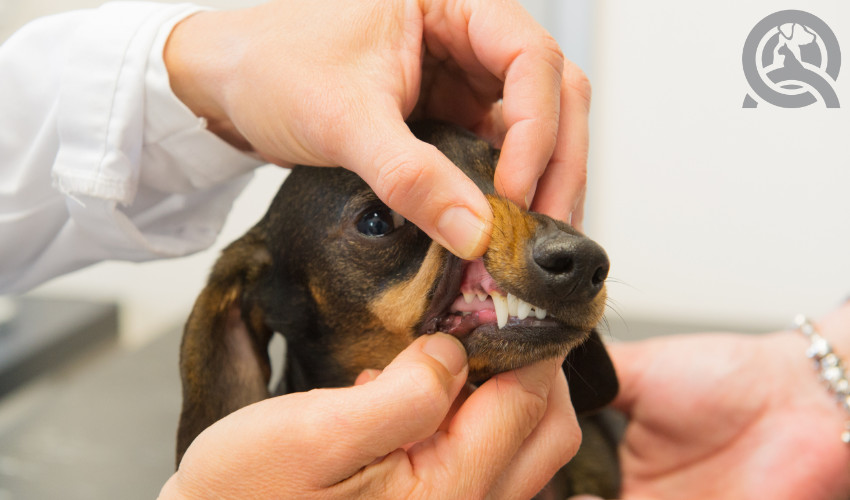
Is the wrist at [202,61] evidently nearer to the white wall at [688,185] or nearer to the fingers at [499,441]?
the fingers at [499,441]

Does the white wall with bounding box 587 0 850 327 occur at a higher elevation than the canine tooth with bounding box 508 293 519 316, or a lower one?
lower

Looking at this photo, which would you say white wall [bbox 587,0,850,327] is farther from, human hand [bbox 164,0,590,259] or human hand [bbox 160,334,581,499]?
human hand [bbox 160,334,581,499]

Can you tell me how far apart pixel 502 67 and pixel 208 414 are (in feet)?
3.25

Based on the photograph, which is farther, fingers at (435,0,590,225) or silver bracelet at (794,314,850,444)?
silver bracelet at (794,314,850,444)

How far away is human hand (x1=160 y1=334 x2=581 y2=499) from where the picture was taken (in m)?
1.15

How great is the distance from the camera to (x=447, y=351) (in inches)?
52.6

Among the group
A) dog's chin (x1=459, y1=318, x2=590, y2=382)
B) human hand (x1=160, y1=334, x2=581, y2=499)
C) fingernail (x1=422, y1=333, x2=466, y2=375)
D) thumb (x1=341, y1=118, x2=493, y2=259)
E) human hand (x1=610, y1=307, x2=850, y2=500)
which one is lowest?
human hand (x1=610, y1=307, x2=850, y2=500)

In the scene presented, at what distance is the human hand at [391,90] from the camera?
1230mm

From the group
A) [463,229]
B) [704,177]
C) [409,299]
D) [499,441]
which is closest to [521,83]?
[463,229]

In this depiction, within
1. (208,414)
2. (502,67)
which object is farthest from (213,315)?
(502,67)

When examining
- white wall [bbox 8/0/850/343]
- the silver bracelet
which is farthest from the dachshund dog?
white wall [bbox 8/0/850/343]

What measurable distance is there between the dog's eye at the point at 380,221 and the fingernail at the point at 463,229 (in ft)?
1.05
